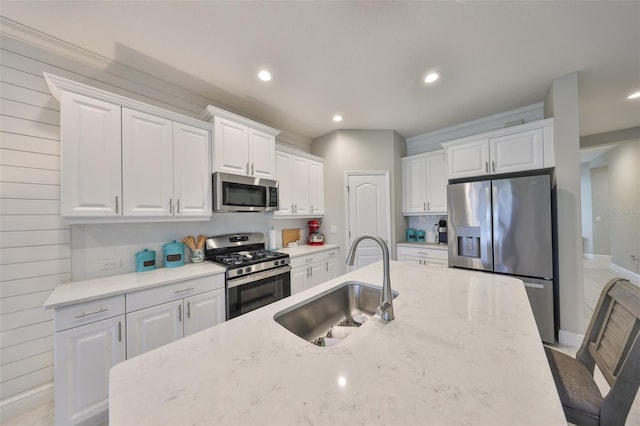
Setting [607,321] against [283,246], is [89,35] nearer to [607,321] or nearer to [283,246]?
[283,246]

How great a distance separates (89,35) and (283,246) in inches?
112

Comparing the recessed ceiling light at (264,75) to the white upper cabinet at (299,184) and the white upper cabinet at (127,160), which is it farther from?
the white upper cabinet at (299,184)

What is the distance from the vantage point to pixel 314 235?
3.70 meters

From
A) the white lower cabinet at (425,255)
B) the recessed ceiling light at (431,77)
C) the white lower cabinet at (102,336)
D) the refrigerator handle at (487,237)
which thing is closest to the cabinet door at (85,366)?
the white lower cabinet at (102,336)

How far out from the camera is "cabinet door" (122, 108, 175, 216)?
185 centimetres

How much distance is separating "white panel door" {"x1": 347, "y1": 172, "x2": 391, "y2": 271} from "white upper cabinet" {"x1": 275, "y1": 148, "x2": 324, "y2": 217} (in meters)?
0.52

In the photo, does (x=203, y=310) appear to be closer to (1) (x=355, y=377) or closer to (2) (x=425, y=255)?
(1) (x=355, y=377)

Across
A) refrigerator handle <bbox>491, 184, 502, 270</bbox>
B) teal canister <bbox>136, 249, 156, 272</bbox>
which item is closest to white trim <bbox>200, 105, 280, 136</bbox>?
teal canister <bbox>136, 249, 156, 272</bbox>

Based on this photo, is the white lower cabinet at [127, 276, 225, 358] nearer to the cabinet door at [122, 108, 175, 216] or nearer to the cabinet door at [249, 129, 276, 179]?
the cabinet door at [122, 108, 175, 216]

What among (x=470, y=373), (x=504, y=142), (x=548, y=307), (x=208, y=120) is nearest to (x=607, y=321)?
(x=470, y=373)

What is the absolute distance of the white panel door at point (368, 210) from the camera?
358 centimetres

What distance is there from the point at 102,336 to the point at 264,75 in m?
2.47

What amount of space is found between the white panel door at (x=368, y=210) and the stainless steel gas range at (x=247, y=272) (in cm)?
140

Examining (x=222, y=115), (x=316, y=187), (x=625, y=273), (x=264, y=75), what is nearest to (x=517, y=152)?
(x=316, y=187)
